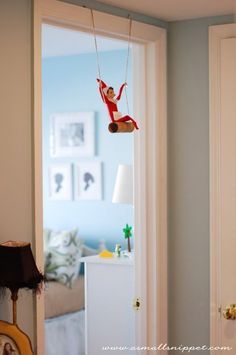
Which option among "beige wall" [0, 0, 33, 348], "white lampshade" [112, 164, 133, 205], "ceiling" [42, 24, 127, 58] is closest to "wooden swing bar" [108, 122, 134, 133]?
"beige wall" [0, 0, 33, 348]

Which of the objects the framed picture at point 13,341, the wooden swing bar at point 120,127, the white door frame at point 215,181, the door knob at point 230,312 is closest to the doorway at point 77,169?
the white door frame at point 215,181

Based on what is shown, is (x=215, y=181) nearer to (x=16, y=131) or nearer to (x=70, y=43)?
(x=16, y=131)

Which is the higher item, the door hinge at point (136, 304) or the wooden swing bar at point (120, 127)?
the wooden swing bar at point (120, 127)

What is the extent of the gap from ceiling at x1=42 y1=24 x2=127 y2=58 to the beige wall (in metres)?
1.79

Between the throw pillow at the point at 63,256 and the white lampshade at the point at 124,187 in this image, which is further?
the throw pillow at the point at 63,256

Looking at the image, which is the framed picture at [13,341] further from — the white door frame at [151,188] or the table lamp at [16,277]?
the white door frame at [151,188]

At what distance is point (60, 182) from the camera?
560 cm

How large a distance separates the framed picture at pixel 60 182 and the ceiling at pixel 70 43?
97 centimetres

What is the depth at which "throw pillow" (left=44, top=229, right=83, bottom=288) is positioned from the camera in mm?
5055

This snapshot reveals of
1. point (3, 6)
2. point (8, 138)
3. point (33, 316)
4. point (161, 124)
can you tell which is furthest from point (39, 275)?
point (161, 124)

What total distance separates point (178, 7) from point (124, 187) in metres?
1.42

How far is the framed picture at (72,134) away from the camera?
5.43 metres

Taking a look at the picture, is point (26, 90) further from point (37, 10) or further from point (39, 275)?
point (39, 275)

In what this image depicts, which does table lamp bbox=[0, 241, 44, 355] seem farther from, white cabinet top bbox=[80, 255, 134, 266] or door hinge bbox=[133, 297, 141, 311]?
white cabinet top bbox=[80, 255, 134, 266]
